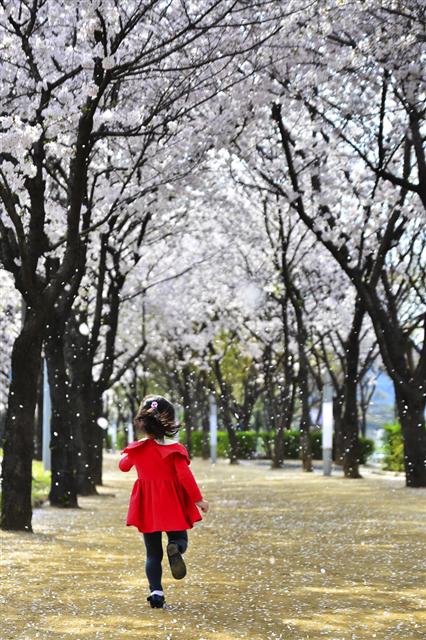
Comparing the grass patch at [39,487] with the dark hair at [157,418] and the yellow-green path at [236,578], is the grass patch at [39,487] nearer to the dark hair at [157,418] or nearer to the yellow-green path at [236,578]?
the yellow-green path at [236,578]

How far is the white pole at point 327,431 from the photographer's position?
95.9 ft

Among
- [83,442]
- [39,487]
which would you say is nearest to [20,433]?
[83,442]

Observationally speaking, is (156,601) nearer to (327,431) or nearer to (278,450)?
(327,431)

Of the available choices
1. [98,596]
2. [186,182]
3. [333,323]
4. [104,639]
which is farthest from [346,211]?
[104,639]

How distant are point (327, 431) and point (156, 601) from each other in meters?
22.4

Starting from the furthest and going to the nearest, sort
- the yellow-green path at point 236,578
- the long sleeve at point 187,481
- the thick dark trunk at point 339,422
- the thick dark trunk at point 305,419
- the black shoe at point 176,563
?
the thick dark trunk at point 339,422 → the thick dark trunk at point 305,419 → the long sleeve at point 187,481 → the black shoe at point 176,563 → the yellow-green path at point 236,578

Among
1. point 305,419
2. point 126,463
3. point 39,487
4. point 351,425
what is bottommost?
point 39,487

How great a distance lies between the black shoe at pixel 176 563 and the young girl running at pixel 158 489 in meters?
0.07

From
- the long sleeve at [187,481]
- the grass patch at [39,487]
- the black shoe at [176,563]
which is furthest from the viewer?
the grass patch at [39,487]

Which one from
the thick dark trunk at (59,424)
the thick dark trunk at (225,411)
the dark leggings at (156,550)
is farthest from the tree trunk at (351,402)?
the dark leggings at (156,550)

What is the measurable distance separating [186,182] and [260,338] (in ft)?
70.1

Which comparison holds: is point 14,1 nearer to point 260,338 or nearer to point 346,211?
point 346,211

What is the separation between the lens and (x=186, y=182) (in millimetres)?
18312

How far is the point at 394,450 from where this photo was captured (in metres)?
31.5
